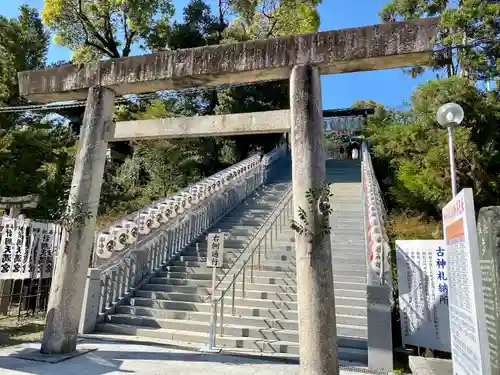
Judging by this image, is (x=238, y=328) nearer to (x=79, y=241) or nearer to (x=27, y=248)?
(x=79, y=241)

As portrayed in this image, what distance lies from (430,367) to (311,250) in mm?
1904

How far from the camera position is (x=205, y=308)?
7.68 meters

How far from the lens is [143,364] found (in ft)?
17.8

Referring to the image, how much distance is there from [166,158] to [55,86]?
10989 millimetres

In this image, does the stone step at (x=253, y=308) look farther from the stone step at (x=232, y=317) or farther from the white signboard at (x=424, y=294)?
the white signboard at (x=424, y=294)

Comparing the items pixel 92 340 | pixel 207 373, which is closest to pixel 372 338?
pixel 207 373

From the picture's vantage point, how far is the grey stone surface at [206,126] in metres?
5.73

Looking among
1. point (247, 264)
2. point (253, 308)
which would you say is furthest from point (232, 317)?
point (247, 264)

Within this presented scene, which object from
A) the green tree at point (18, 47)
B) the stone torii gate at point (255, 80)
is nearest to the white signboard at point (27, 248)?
the stone torii gate at point (255, 80)

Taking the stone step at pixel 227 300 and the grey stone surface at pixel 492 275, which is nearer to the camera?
the grey stone surface at pixel 492 275

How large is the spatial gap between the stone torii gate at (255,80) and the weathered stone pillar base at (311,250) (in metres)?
0.01

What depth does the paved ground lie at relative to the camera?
508 cm

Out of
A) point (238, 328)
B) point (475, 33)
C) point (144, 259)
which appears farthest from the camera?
point (475, 33)

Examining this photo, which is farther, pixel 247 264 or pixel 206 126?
pixel 247 264
